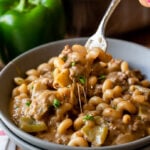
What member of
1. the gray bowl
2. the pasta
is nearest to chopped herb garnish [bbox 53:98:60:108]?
the pasta

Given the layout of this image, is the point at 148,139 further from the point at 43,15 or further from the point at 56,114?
the point at 43,15

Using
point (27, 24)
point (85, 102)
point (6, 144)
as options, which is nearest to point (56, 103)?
point (85, 102)

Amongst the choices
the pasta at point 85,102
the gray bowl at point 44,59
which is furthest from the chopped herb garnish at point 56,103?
the gray bowl at point 44,59

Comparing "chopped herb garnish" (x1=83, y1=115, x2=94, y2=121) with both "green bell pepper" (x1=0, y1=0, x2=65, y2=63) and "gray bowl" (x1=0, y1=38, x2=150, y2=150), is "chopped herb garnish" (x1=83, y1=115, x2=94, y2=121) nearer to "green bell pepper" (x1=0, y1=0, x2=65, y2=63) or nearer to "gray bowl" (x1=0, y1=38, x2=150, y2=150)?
"gray bowl" (x1=0, y1=38, x2=150, y2=150)

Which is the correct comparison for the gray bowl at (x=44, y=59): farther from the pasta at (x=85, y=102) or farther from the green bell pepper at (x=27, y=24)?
the green bell pepper at (x=27, y=24)

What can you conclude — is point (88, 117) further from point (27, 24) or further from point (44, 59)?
point (27, 24)
